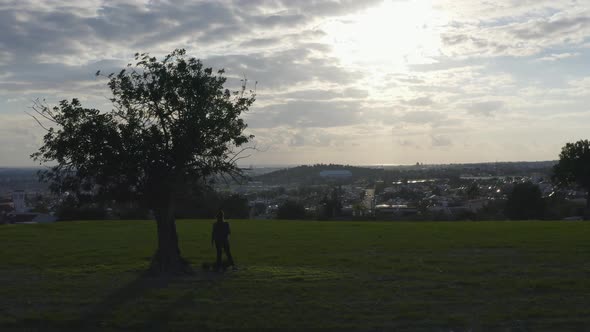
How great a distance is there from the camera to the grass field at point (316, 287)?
1249 cm

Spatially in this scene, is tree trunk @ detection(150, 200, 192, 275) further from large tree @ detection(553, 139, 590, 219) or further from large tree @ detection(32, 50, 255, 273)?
large tree @ detection(553, 139, 590, 219)

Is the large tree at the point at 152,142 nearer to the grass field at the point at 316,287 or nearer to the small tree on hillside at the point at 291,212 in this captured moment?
the grass field at the point at 316,287

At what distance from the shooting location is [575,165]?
214 ft

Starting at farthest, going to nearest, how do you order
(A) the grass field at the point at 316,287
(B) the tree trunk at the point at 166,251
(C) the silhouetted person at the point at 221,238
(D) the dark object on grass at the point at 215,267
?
(C) the silhouetted person at the point at 221,238 → (D) the dark object on grass at the point at 215,267 → (B) the tree trunk at the point at 166,251 → (A) the grass field at the point at 316,287

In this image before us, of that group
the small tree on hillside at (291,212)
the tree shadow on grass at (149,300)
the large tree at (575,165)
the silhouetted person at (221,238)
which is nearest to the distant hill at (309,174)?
the small tree on hillside at (291,212)

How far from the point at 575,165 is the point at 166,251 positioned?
58.4 metres

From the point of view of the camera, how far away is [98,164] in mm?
18109

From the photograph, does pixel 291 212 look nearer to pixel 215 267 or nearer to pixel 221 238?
pixel 221 238

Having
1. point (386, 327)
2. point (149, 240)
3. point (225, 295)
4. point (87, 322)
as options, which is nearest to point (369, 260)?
point (225, 295)

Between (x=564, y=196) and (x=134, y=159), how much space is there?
86112 mm

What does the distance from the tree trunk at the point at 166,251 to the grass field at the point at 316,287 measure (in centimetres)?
74

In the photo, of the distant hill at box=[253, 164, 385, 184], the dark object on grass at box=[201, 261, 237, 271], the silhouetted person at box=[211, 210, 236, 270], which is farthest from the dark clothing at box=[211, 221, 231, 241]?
the distant hill at box=[253, 164, 385, 184]

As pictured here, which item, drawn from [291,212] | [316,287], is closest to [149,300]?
[316,287]

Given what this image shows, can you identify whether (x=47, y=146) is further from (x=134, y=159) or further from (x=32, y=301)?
(x=32, y=301)
